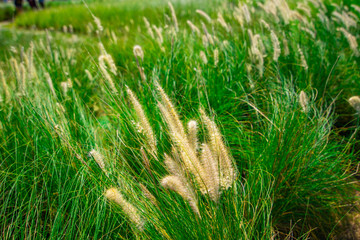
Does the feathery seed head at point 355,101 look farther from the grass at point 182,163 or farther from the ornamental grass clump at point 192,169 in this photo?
the ornamental grass clump at point 192,169

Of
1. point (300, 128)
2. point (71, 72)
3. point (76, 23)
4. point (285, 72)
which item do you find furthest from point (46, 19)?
point (300, 128)

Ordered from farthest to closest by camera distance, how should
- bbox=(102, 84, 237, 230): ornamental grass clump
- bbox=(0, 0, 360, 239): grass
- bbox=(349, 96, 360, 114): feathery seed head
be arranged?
bbox=(349, 96, 360, 114): feathery seed head, bbox=(0, 0, 360, 239): grass, bbox=(102, 84, 237, 230): ornamental grass clump

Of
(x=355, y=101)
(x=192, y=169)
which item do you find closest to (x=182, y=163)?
(x=192, y=169)

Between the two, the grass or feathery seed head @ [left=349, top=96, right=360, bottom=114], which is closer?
the grass

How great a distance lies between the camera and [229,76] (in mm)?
2391

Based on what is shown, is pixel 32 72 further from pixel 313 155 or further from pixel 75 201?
pixel 313 155

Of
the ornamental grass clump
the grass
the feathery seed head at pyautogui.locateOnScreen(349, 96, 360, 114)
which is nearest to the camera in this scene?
the ornamental grass clump

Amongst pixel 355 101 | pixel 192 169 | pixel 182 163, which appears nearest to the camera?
pixel 192 169

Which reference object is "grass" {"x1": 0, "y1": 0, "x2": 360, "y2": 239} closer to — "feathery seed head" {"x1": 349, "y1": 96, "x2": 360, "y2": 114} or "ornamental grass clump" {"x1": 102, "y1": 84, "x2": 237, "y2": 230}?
"ornamental grass clump" {"x1": 102, "y1": 84, "x2": 237, "y2": 230}

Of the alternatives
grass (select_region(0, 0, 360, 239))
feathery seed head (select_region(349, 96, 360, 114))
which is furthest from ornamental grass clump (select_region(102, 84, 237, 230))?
feathery seed head (select_region(349, 96, 360, 114))

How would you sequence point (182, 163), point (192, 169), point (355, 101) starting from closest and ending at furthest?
1. point (192, 169)
2. point (182, 163)
3. point (355, 101)

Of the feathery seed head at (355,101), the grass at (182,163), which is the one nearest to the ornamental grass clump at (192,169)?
the grass at (182,163)

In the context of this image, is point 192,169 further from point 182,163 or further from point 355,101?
point 355,101

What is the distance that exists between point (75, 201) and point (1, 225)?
0.47m
